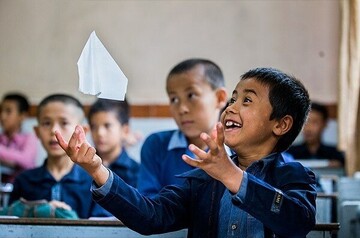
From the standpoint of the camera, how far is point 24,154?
5.92 metres

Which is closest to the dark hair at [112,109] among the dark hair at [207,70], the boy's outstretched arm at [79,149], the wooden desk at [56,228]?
the dark hair at [207,70]

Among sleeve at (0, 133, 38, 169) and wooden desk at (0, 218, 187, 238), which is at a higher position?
sleeve at (0, 133, 38, 169)

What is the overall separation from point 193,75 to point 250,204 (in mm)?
1655

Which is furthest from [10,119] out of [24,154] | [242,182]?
[242,182]

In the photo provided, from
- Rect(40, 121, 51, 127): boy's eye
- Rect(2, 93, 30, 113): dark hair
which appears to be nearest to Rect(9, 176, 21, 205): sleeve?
Rect(40, 121, 51, 127): boy's eye

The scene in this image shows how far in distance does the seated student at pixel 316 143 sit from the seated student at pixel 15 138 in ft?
6.27

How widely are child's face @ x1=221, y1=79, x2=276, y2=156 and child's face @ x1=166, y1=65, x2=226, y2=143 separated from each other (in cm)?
115

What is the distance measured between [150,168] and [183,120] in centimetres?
25

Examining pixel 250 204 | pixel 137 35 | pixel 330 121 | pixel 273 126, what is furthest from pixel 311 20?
pixel 250 204

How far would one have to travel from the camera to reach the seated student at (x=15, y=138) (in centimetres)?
583

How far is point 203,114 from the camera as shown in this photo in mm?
3379

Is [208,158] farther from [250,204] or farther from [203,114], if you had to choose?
[203,114]

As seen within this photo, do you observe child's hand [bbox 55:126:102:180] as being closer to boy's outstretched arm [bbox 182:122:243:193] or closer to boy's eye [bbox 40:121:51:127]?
boy's outstretched arm [bbox 182:122:243:193]

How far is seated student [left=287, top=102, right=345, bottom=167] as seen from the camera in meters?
5.89
